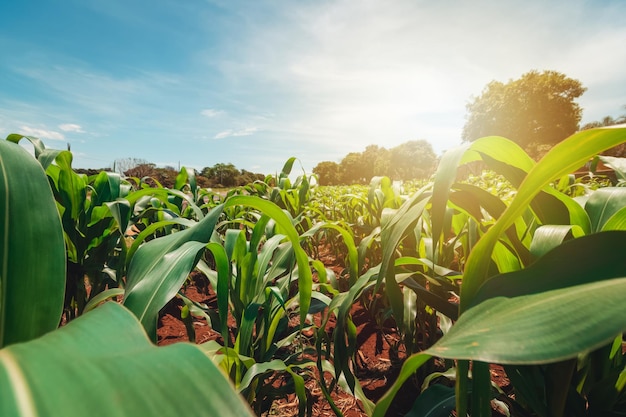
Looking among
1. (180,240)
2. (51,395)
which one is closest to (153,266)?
(180,240)

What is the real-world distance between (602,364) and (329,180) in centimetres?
4074

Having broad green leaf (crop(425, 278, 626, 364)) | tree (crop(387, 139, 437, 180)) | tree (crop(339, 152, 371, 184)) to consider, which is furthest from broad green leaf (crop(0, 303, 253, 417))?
tree (crop(339, 152, 371, 184))

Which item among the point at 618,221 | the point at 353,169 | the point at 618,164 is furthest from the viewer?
the point at 353,169

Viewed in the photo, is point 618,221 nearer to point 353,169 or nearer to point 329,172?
point 329,172

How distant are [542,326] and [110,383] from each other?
32 cm

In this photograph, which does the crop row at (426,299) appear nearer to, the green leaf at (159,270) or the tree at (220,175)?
the green leaf at (159,270)

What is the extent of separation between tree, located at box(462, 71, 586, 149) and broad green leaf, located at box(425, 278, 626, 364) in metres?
25.2

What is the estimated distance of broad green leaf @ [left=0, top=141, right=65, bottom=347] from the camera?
1.26ft

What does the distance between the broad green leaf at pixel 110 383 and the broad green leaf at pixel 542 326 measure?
188mm

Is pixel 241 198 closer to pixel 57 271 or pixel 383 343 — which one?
pixel 57 271

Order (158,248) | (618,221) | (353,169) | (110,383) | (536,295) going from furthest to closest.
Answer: (353,169) < (158,248) < (618,221) < (536,295) < (110,383)

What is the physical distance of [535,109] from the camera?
21453 mm

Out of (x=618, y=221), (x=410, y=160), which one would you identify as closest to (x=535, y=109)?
(x=410, y=160)

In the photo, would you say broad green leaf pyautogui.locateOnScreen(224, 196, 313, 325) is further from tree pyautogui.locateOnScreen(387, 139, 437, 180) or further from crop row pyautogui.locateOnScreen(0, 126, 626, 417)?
tree pyautogui.locateOnScreen(387, 139, 437, 180)
